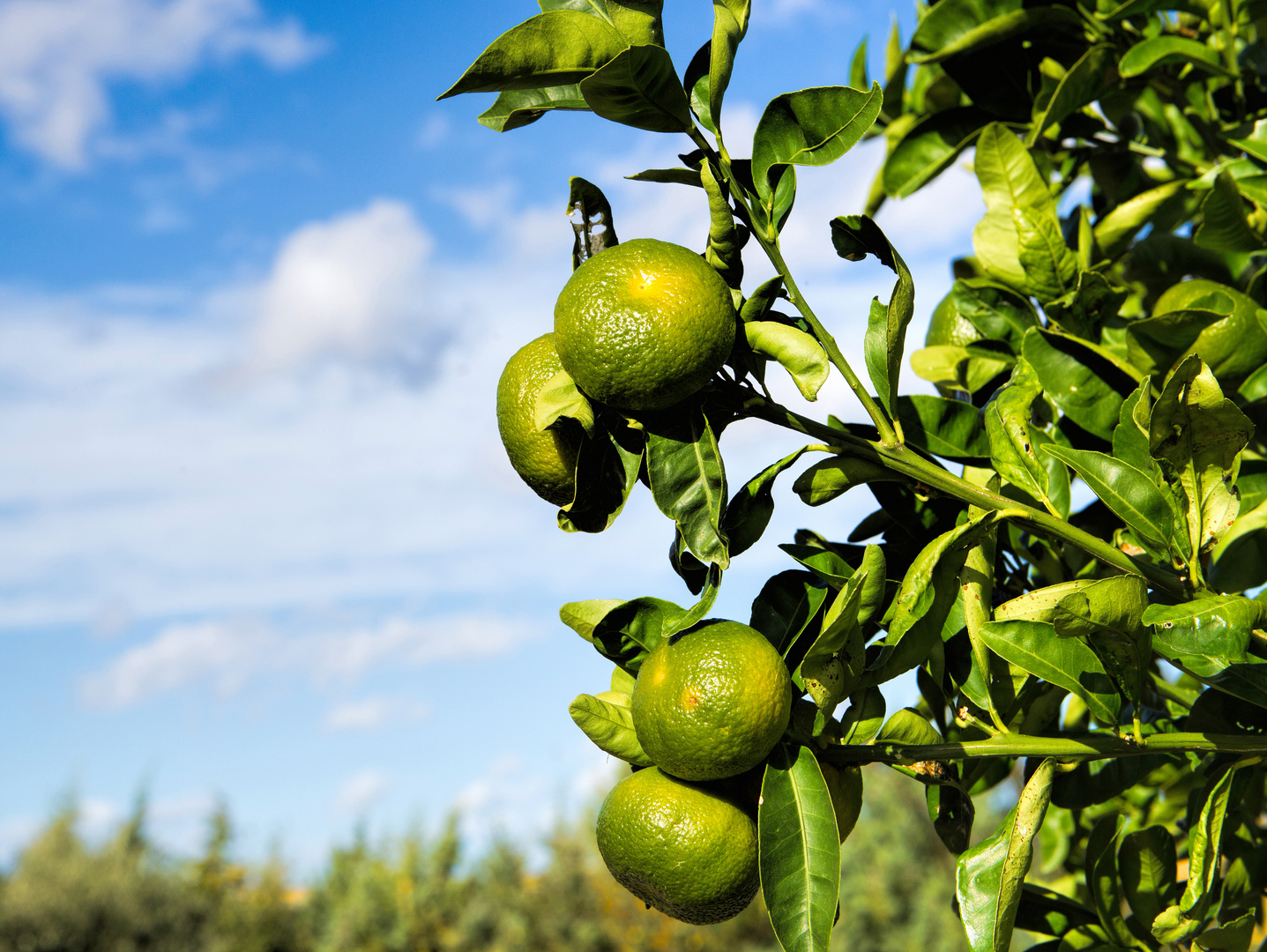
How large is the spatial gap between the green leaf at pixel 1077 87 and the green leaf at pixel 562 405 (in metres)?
0.87

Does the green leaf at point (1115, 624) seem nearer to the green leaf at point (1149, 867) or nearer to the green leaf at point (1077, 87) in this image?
the green leaf at point (1149, 867)

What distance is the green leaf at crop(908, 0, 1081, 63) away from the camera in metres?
1.37

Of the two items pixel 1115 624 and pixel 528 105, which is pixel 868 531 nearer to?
pixel 1115 624

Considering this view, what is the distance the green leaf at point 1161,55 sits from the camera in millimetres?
1323

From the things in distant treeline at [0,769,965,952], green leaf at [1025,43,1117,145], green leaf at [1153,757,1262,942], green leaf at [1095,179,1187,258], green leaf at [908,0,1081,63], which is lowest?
distant treeline at [0,769,965,952]

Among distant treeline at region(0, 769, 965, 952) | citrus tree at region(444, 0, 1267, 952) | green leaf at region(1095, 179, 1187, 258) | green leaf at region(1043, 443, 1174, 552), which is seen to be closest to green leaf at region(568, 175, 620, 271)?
citrus tree at region(444, 0, 1267, 952)

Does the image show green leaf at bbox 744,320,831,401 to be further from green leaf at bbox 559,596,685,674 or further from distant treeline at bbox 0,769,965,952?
distant treeline at bbox 0,769,965,952

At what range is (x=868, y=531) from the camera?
113cm

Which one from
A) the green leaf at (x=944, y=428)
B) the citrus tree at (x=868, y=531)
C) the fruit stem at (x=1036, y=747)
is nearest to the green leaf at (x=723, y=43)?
the citrus tree at (x=868, y=531)

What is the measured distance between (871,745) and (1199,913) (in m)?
0.50

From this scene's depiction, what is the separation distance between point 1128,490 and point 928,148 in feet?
2.68

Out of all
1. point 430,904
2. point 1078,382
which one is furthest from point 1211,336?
point 430,904

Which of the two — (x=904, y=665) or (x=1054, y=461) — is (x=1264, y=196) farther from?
(x=904, y=665)

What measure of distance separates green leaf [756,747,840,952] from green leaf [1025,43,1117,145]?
985mm
